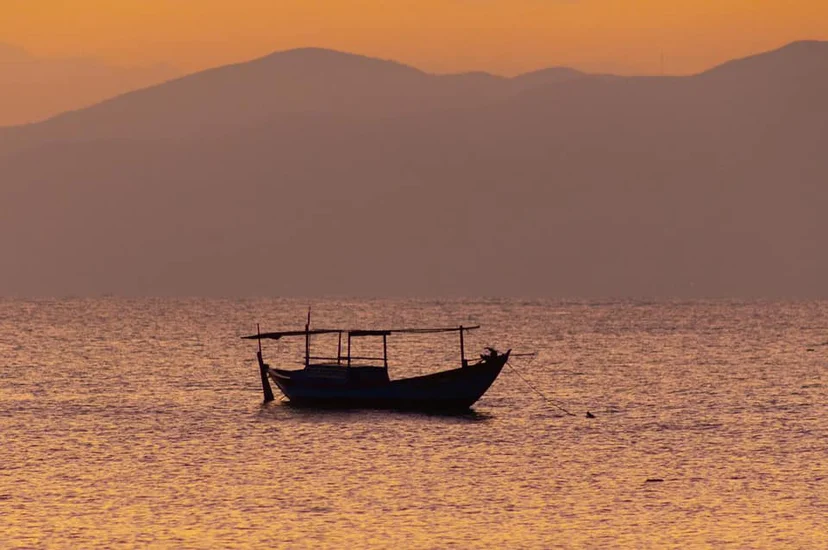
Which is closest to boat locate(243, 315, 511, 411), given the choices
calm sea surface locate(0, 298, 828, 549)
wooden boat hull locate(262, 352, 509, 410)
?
wooden boat hull locate(262, 352, 509, 410)

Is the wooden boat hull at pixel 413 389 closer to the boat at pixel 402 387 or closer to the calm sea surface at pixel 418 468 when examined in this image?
the boat at pixel 402 387

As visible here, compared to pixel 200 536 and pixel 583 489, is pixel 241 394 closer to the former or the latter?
pixel 583 489

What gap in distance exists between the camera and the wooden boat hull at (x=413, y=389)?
88.9 meters

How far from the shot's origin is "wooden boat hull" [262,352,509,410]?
8894cm

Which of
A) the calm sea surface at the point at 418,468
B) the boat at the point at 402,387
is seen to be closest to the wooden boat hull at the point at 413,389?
the boat at the point at 402,387

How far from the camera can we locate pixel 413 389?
88.9 metres

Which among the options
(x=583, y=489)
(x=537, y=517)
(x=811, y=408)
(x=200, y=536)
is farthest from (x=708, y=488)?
(x=811, y=408)

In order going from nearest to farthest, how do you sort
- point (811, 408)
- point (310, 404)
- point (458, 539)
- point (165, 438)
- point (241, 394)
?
point (458, 539) < point (165, 438) < point (310, 404) < point (811, 408) < point (241, 394)

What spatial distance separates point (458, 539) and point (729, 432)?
35859mm

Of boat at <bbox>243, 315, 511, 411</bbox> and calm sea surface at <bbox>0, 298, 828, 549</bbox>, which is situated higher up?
boat at <bbox>243, 315, 511, 411</bbox>

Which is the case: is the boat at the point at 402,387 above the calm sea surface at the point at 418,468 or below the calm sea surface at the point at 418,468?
above

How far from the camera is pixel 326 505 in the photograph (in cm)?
5678

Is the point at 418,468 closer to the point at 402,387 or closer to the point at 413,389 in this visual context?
the point at 413,389

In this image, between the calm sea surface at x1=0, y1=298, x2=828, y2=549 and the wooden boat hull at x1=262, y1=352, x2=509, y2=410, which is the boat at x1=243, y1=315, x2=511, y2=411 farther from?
the calm sea surface at x1=0, y1=298, x2=828, y2=549
